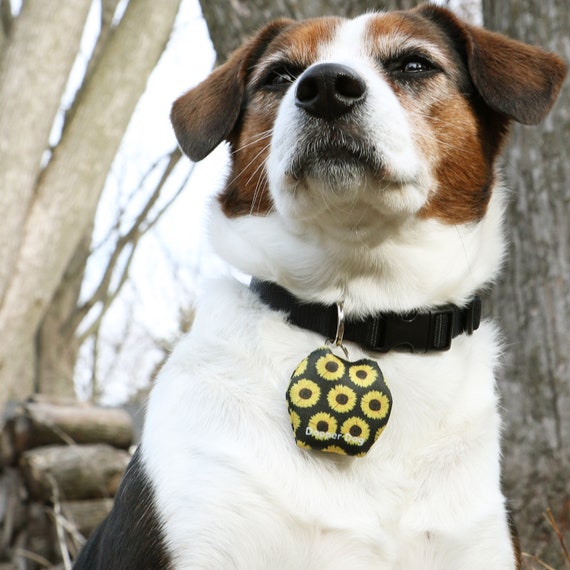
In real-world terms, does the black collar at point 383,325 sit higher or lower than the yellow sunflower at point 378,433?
higher

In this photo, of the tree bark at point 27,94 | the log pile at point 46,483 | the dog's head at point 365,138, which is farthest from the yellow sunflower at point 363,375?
the tree bark at point 27,94

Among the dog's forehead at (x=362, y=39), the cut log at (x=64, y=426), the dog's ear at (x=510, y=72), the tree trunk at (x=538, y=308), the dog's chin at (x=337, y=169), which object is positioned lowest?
the cut log at (x=64, y=426)

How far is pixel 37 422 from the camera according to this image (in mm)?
5141

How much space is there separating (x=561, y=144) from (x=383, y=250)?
1.41m

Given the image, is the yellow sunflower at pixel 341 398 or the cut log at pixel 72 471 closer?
the yellow sunflower at pixel 341 398

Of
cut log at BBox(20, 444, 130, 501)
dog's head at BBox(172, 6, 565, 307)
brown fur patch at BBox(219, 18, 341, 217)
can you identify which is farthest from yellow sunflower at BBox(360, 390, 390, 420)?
cut log at BBox(20, 444, 130, 501)

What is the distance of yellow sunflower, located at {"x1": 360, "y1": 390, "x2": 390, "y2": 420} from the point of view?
2137 millimetres

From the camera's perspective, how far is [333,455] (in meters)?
2.15

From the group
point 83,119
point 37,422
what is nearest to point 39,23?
point 83,119

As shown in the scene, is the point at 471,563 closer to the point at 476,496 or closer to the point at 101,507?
the point at 476,496

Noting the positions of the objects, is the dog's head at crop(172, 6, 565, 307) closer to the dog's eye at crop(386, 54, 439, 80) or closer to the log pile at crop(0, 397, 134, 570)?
the dog's eye at crop(386, 54, 439, 80)

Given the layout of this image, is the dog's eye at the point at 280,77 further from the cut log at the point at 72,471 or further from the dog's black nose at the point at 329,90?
the cut log at the point at 72,471

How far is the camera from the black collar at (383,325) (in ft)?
7.57

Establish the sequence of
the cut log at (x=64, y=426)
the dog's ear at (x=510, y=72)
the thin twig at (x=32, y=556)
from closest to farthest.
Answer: the dog's ear at (x=510, y=72) < the thin twig at (x=32, y=556) < the cut log at (x=64, y=426)
